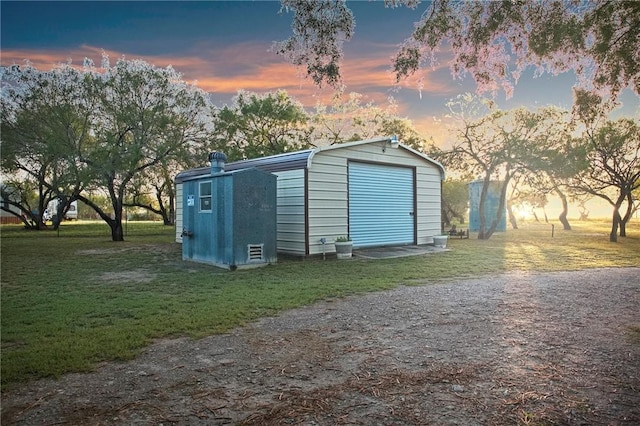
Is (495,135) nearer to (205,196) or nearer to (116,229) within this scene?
(205,196)

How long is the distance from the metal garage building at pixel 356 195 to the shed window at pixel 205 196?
2.47 metres

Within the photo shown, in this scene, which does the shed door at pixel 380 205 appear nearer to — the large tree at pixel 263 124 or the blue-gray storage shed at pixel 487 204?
the large tree at pixel 263 124

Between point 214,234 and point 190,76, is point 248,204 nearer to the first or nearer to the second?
point 214,234

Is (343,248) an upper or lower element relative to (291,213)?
lower

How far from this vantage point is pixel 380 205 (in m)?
13.5

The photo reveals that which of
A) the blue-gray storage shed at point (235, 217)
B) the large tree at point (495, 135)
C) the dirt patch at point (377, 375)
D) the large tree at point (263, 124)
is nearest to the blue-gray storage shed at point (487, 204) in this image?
the large tree at point (495, 135)

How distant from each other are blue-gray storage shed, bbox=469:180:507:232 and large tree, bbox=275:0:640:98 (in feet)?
68.7

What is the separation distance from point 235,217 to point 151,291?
292cm

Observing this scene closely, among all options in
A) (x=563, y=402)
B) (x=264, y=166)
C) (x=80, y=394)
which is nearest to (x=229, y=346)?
(x=80, y=394)

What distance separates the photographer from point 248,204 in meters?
9.75

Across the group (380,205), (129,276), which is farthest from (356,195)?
(129,276)

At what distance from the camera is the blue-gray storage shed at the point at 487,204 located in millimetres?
26000

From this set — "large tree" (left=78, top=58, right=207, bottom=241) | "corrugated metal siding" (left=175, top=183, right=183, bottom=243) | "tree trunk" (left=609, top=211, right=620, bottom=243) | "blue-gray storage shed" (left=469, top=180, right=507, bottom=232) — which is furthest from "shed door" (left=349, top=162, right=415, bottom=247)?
"blue-gray storage shed" (left=469, top=180, right=507, bottom=232)

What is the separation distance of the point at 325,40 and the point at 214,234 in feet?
19.5
